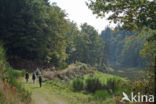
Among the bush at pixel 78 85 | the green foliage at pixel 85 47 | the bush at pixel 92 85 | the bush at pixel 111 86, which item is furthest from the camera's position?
the green foliage at pixel 85 47

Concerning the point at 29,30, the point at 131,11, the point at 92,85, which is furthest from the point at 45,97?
the point at 29,30

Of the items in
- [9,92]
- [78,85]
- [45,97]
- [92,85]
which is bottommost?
[45,97]

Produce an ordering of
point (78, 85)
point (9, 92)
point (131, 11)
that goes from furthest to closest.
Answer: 1. point (78, 85)
2. point (9, 92)
3. point (131, 11)

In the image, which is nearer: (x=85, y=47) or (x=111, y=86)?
(x=111, y=86)

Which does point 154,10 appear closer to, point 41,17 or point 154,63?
point 154,63

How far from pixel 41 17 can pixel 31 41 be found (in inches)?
181

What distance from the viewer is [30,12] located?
3647cm

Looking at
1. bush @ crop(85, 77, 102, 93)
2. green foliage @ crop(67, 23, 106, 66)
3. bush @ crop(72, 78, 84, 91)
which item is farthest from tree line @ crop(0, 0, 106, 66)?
green foliage @ crop(67, 23, 106, 66)

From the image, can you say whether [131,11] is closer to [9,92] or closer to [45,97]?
[9,92]

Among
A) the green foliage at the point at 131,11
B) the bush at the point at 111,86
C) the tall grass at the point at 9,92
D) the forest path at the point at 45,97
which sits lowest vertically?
the forest path at the point at 45,97

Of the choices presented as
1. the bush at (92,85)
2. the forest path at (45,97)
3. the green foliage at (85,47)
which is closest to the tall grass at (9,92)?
the forest path at (45,97)

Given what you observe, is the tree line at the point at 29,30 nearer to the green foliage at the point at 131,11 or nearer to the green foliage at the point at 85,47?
the green foliage at the point at 85,47

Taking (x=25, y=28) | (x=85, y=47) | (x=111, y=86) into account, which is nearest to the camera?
(x=111, y=86)

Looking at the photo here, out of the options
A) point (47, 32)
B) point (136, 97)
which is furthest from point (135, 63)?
point (136, 97)
